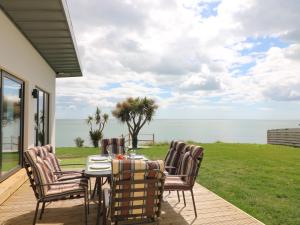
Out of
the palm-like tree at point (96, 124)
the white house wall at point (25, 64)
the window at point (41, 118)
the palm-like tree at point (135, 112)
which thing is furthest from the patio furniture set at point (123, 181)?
the palm-like tree at point (135, 112)

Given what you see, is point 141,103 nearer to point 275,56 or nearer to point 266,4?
point 275,56

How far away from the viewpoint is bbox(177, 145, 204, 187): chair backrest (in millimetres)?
4375

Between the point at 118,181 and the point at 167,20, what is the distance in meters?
6.33

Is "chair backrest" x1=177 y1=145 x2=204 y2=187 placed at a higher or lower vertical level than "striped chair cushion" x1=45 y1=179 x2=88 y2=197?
higher

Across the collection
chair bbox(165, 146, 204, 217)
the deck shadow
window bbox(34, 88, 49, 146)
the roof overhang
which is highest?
the roof overhang

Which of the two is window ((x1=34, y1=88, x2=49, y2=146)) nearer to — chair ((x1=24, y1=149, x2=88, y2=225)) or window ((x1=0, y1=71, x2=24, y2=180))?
window ((x1=0, y1=71, x2=24, y2=180))

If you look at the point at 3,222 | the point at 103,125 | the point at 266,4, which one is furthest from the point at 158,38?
the point at 103,125

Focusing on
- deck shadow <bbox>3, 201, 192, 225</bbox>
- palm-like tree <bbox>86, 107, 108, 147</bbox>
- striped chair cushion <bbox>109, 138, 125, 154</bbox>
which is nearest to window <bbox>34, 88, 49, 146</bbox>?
striped chair cushion <bbox>109, 138, 125, 154</bbox>

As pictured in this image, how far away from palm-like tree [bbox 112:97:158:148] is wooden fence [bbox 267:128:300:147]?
7.87 metres

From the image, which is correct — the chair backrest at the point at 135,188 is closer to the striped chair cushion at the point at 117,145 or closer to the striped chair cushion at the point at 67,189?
the striped chair cushion at the point at 67,189

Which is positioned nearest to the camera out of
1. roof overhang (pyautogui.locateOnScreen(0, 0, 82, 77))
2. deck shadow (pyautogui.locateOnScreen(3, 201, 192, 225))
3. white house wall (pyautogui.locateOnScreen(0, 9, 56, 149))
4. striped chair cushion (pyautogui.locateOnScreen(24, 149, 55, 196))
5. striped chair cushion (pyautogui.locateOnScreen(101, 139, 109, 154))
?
striped chair cushion (pyautogui.locateOnScreen(24, 149, 55, 196))

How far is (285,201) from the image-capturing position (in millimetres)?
5516

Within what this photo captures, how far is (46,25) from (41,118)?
14.7ft

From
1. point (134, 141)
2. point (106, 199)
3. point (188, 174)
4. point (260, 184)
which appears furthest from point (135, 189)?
point (134, 141)
